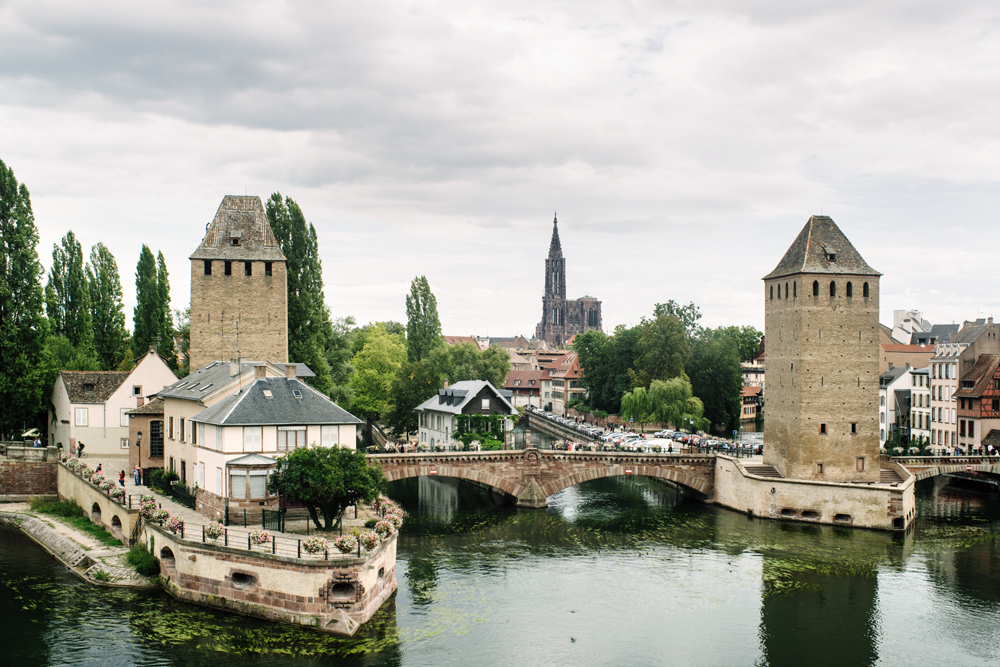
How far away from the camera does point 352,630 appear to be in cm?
2823

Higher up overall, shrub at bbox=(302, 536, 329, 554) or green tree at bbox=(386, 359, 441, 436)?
green tree at bbox=(386, 359, 441, 436)

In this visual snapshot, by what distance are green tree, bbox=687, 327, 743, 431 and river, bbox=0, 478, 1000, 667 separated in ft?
145

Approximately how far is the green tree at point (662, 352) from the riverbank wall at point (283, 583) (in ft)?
206

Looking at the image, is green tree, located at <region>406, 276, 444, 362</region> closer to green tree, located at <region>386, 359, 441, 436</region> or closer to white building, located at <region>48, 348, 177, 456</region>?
green tree, located at <region>386, 359, 441, 436</region>

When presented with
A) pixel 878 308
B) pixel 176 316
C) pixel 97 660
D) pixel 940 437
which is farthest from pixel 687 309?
pixel 97 660

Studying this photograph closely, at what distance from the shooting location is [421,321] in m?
90.3

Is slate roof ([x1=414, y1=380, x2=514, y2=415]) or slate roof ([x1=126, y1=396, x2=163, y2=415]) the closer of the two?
slate roof ([x1=126, y1=396, x2=163, y2=415])

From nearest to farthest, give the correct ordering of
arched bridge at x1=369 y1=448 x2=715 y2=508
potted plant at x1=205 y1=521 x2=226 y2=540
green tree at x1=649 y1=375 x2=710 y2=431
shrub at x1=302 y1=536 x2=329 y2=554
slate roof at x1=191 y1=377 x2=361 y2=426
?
shrub at x1=302 y1=536 x2=329 y2=554 < potted plant at x1=205 y1=521 x2=226 y2=540 < slate roof at x1=191 y1=377 x2=361 y2=426 < arched bridge at x1=369 y1=448 x2=715 y2=508 < green tree at x1=649 y1=375 x2=710 y2=431

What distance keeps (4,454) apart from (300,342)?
65.3 feet

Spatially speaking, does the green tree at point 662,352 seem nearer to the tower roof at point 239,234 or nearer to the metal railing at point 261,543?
the tower roof at point 239,234

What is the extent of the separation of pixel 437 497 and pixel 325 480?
26654 mm

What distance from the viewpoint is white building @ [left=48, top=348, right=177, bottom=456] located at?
5472 cm

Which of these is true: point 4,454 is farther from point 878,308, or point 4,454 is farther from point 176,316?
point 878,308

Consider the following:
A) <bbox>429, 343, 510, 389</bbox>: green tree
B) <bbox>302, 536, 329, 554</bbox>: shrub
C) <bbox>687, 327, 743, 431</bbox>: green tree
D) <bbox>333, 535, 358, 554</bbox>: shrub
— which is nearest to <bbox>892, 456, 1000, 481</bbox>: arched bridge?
<bbox>687, 327, 743, 431</bbox>: green tree
